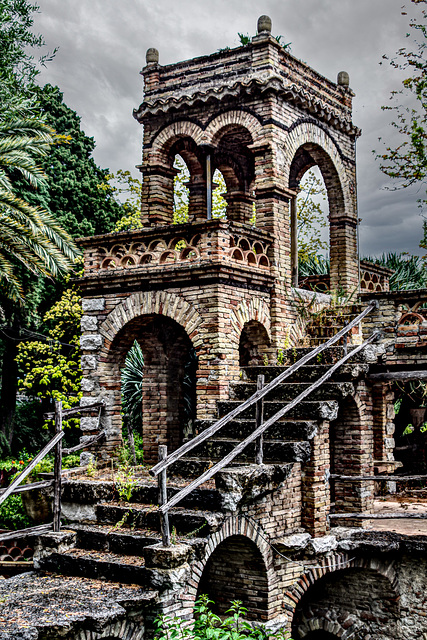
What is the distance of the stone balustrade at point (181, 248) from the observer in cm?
A: 1082

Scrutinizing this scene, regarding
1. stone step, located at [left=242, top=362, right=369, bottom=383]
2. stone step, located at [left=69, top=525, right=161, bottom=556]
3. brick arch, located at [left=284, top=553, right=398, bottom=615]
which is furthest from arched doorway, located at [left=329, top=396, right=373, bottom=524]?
stone step, located at [left=69, top=525, right=161, bottom=556]

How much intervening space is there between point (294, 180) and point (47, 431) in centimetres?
1156

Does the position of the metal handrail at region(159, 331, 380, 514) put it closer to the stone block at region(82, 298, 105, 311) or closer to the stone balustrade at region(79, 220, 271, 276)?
the stone balustrade at region(79, 220, 271, 276)

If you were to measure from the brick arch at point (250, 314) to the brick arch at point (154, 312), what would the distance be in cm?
60

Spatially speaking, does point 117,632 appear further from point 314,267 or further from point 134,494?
point 314,267

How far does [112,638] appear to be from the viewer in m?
7.30

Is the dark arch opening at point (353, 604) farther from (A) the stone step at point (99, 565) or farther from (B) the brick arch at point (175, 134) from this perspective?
(B) the brick arch at point (175, 134)

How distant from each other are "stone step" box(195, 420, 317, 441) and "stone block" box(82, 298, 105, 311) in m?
2.85

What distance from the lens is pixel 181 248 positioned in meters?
11.4

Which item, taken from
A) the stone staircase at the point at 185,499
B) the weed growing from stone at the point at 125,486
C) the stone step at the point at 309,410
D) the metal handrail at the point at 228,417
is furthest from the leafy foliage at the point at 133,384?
the weed growing from stone at the point at 125,486

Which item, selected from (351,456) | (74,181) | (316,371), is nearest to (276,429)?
(316,371)

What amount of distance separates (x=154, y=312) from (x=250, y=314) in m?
1.55

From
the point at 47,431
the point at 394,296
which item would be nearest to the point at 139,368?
the point at 47,431

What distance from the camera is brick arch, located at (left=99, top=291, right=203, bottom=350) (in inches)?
432
